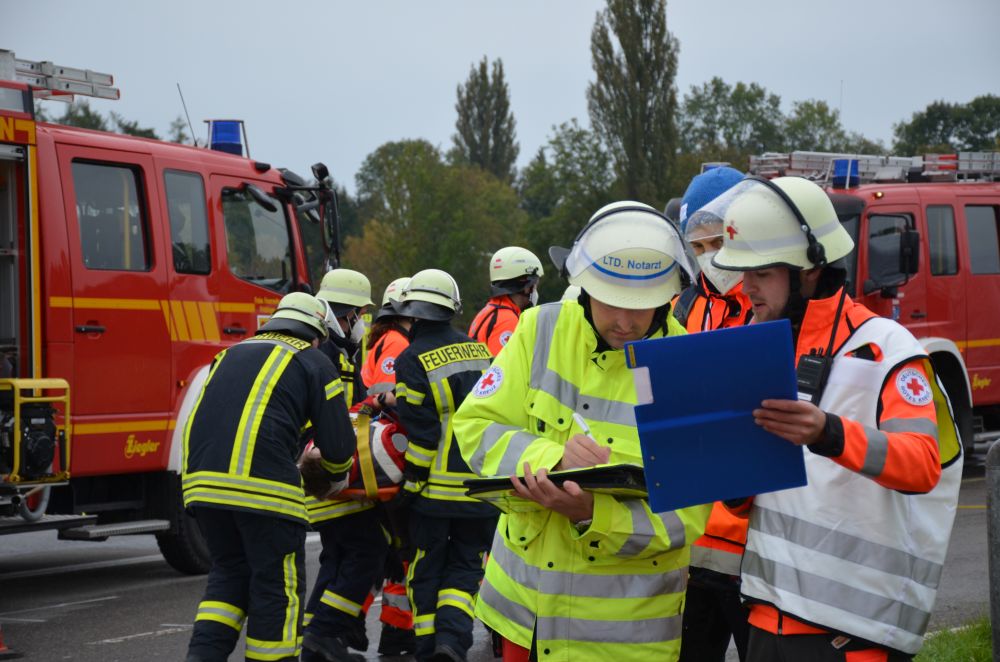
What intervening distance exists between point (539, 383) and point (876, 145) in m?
74.2

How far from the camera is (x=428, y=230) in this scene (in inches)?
2207

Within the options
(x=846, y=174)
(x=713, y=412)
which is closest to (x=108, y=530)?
(x=713, y=412)

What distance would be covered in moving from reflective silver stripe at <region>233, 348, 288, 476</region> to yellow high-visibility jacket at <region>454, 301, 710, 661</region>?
2386 millimetres

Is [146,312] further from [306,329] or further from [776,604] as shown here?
[776,604]

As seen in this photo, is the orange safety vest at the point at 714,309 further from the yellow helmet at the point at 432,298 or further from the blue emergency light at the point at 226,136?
the blue emergency light at the point at 226,136

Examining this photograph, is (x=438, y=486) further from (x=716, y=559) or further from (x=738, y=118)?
(x=738, y=118)

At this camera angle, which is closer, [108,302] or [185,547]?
[108,302]

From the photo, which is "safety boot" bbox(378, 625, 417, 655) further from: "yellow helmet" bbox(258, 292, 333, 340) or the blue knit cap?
the blue knit cap

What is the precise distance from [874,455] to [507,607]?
1.17 meters

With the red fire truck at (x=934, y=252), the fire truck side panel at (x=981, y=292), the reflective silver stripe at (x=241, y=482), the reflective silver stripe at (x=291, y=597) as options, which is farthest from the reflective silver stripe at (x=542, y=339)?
the fire truck side panel at (x=981, y=292)

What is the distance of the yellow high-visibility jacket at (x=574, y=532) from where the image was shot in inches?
125

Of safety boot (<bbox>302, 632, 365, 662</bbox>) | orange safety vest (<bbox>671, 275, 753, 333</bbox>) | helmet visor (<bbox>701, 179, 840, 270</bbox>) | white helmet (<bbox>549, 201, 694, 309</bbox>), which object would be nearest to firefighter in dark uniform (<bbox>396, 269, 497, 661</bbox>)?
safety boot (<bbox>302, 632, 365, 662</bbox>)

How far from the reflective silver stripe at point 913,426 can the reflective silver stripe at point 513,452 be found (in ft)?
2.93

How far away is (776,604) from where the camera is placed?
295 cm
